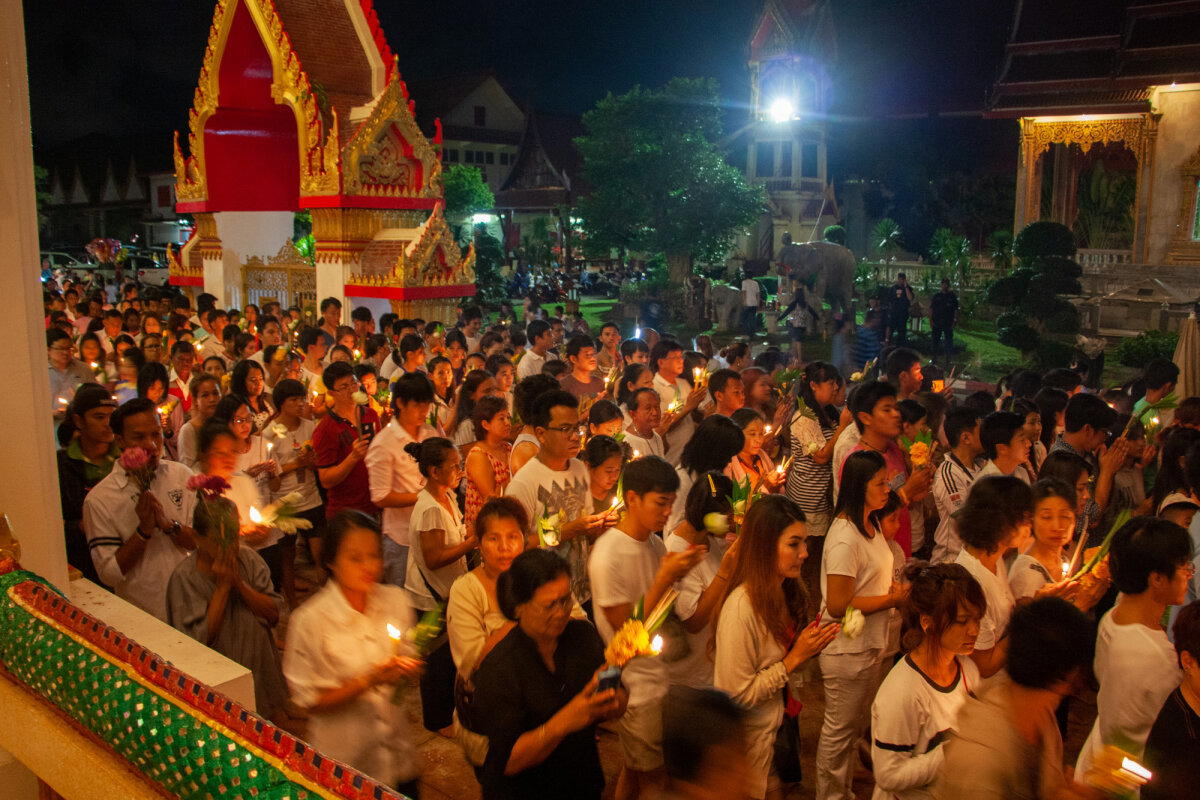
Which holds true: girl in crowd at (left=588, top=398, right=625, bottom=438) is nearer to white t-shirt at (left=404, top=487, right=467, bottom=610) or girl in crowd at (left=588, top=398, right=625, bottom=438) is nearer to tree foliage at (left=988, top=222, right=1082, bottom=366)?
Answer: white t-shirt at (left=404, top=487, right=467, bottom=610)

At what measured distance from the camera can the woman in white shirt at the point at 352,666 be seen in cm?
321

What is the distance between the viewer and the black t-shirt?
3018 mm

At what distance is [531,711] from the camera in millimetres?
3059

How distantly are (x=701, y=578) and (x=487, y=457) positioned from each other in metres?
1.68

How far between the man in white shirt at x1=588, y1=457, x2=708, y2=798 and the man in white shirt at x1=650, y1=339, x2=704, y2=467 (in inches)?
125

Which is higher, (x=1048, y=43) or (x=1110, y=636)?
(x=1048, y=43)

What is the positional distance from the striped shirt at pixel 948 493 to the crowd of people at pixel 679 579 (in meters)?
0.02

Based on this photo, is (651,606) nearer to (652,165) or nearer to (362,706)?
(362,706)

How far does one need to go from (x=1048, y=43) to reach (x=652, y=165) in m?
11.0

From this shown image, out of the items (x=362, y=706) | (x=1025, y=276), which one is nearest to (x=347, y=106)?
(x=1025, y=276)

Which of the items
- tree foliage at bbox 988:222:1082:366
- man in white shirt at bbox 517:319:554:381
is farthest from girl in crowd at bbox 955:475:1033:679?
tree foliage at bbox 988:222:1082:366

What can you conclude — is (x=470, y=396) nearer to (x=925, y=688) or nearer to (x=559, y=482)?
(x=559, y=482)

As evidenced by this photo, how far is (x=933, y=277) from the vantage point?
78.3 ft

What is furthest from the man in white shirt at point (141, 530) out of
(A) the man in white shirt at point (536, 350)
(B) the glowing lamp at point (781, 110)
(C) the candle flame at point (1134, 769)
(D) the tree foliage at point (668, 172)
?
(B) the glowing lamp at point (781, 110)
